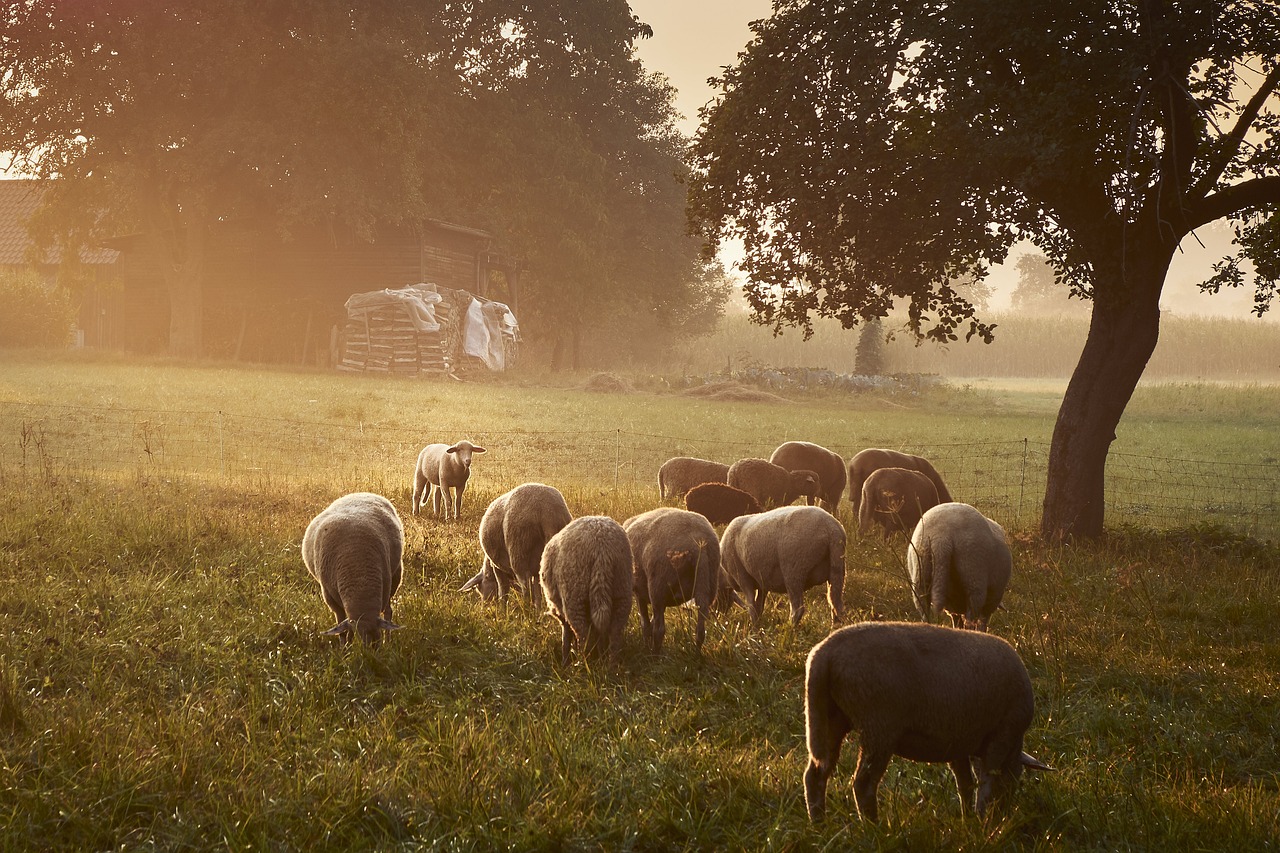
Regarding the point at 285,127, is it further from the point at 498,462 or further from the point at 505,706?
the point at 505,706

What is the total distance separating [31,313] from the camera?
4194cm

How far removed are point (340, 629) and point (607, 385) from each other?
32148mm

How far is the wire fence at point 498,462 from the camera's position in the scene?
14.2 meters

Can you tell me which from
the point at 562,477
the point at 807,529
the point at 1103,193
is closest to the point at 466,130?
the point at 562,477

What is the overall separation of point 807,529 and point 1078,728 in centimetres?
256

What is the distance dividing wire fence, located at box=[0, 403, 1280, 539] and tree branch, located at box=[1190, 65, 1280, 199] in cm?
454

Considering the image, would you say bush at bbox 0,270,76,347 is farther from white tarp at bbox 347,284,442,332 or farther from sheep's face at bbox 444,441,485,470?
sheep's face at bbox 444,441,485,470

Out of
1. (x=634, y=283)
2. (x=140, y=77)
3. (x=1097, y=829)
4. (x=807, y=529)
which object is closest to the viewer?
(x=1097, y=829)

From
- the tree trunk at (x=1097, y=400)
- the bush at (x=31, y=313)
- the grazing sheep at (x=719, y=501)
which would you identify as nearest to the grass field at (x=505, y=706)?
the tree trunk at (x=1097, y=400)

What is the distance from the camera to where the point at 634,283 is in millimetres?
51344

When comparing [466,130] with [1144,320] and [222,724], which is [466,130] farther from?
[222,724]

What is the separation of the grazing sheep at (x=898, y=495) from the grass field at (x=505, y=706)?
0.61 meters

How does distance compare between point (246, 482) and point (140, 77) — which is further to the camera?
point (140, 77)

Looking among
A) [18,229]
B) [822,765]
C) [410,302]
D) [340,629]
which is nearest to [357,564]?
[340,629]
